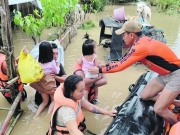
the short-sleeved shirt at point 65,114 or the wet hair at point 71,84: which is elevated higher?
the wet hair at point 71,84

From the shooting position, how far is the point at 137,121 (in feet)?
9.57

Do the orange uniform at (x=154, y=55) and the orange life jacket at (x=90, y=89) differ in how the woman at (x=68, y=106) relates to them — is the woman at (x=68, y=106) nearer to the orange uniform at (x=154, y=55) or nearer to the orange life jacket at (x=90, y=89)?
the orange uniform at (x=154, y=55)

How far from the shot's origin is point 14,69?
3949mm

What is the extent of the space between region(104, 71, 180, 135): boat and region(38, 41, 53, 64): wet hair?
152cm

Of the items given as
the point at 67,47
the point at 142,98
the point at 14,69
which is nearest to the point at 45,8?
the point at 67,47

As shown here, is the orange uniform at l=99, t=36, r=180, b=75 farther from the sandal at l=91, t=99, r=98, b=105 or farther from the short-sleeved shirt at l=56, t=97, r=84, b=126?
the sandal at l=91, t=99, r=98, b=105

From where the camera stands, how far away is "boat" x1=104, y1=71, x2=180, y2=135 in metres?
2.77

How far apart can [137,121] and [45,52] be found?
1.89m

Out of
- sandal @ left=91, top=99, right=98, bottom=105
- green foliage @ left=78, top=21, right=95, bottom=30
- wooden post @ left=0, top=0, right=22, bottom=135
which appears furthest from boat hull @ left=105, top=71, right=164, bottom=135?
green foliage @ left=78, top=21, right=95, bottom=30

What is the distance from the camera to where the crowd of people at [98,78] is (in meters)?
2.58

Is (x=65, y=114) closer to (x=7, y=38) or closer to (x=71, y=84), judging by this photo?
(x=71, y=84)

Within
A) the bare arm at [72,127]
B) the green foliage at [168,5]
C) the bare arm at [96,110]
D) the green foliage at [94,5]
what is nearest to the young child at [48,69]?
the bare arm at [96,110]

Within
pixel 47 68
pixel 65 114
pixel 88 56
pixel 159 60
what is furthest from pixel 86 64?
pixel 65 114

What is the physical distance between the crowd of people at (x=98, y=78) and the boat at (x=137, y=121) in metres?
0.10
